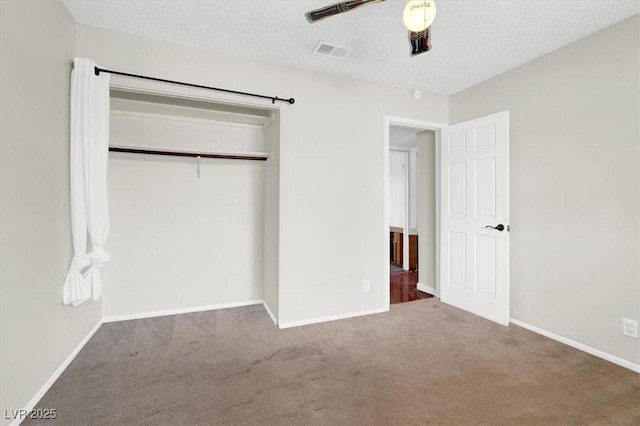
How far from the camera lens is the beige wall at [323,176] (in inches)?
116

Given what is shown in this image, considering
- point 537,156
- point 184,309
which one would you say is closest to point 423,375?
point 537,156

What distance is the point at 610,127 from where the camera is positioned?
7.91ft

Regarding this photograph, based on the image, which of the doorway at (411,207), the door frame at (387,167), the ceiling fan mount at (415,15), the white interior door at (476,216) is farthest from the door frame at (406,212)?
the ceiling fan mount at (415,15)

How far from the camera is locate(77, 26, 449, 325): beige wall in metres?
2.94

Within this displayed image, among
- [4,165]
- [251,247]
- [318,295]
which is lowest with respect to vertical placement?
[318,295]

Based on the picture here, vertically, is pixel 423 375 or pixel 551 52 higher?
pixel 551 52

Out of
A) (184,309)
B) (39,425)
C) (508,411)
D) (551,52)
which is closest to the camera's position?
(39,425)

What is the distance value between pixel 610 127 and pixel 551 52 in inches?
35.5

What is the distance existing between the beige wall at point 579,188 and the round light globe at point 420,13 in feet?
6.66

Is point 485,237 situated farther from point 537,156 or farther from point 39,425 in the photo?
point 39,425

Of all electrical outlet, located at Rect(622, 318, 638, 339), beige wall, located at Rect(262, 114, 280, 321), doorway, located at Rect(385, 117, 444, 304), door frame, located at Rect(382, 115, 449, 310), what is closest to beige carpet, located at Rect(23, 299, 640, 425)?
electrical outlet, located at Rect(622, 318, 638, 339)

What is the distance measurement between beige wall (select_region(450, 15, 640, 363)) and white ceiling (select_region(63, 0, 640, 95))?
28 cm

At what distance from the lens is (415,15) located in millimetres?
1413

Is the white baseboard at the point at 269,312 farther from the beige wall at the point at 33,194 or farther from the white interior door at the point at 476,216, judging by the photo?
the white interior door at the point at 476,216
